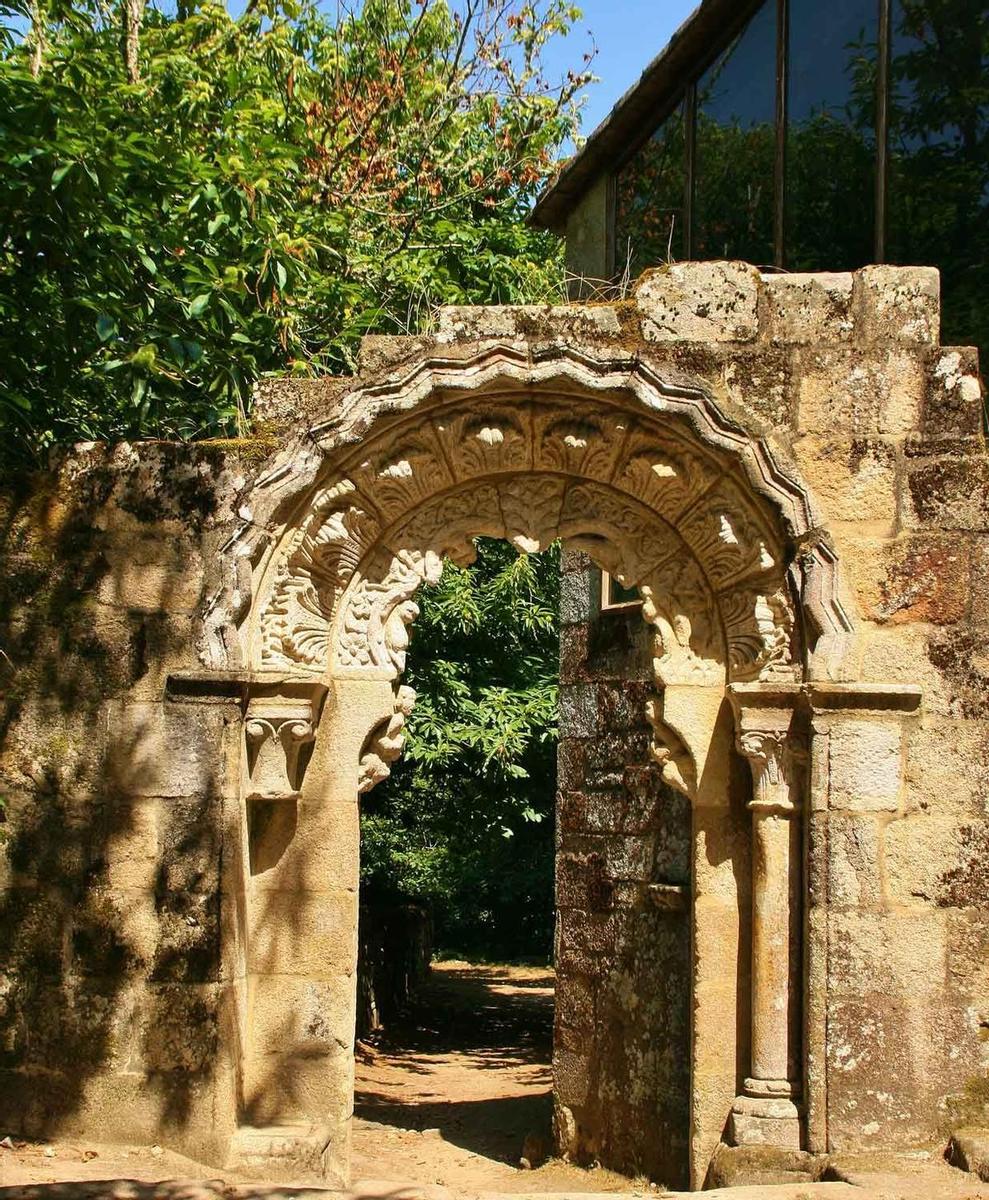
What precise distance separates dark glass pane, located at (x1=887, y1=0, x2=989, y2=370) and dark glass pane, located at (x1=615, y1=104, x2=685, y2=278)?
4.57 ft

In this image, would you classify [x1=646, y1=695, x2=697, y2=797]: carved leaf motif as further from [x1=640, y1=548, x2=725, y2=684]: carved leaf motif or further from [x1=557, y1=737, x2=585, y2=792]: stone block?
[x1=557, y1=737, x2=585, y2=792]: stone block

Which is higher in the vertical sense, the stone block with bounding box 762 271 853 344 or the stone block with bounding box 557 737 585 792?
the stone block with bounding box 762 271 853 344

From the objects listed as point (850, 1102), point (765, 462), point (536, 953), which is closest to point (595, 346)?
point (765, 462)

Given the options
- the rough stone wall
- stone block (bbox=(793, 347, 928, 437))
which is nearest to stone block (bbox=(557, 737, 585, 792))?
the rough stone wall

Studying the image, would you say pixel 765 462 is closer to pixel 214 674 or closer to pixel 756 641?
pixel 756 641

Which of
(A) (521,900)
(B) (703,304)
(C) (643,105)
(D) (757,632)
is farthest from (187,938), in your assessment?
(A) (521,900)

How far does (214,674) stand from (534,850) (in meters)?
11.6

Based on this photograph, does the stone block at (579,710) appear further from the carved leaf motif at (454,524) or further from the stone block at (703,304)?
the stone block at (703,304)

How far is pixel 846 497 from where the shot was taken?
5.27 metres

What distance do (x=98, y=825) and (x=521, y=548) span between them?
6.27 ft

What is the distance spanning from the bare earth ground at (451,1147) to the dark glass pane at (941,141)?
410 centimetres

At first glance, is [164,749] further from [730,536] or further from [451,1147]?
[451,1147]

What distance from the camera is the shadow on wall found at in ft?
16.6

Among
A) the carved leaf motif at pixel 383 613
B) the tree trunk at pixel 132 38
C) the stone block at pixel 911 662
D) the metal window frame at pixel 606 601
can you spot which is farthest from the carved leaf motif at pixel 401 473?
the tree trunk at pixel 132 38
